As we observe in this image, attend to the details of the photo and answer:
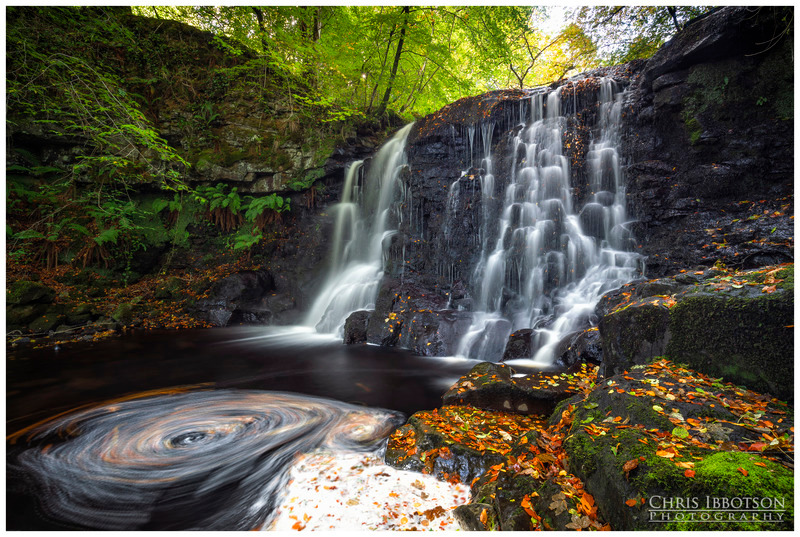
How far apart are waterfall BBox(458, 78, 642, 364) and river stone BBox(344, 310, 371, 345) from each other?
2.71 meters

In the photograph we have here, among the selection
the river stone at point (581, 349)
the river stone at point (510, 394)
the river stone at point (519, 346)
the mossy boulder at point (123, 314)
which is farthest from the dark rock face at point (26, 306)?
the river stone at point (581, 349)

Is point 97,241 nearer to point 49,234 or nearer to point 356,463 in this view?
point 49,234

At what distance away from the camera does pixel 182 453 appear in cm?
337

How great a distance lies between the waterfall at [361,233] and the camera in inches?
391

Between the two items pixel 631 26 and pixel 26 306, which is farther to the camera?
pixel 631 26

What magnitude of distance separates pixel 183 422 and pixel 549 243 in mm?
8031

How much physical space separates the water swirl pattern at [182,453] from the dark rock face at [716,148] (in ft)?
23.6

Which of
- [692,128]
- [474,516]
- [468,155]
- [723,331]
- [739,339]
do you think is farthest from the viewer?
[468,155]

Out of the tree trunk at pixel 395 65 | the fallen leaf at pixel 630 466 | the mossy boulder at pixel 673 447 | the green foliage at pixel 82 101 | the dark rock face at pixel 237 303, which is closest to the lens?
the mossy boulder at pixel 673 447

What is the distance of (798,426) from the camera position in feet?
6.38

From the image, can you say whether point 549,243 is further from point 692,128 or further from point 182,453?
point 182,453

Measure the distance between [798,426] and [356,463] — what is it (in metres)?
3.27

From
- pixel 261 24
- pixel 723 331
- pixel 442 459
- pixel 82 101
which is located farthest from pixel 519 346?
pixel 261 24

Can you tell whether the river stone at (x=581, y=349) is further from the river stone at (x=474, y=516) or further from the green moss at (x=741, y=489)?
the river stone at (x=474, y=516)
